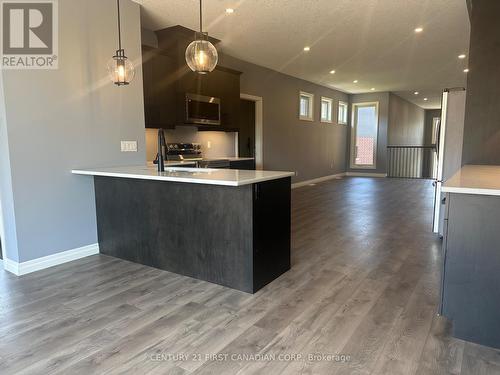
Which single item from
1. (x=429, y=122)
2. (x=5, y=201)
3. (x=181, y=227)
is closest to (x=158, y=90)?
(x=5, y=201)

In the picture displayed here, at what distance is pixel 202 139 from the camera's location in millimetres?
6008

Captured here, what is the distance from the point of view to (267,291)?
2.63m

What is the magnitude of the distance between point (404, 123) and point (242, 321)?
1298cm

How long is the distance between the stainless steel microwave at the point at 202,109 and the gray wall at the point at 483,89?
11.5 ft

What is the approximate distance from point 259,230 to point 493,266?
148 centimetres

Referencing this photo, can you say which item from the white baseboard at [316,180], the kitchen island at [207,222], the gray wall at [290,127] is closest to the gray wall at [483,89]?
the kitchen island at [207,222]

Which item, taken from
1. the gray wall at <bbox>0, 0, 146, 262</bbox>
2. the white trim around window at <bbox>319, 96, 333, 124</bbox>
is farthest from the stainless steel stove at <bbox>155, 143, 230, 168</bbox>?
the white trim around window at <bbox>319, 96, 333, 124</bbox>

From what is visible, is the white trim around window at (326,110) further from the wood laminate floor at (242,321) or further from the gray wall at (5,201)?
the gray wall at (5,201)

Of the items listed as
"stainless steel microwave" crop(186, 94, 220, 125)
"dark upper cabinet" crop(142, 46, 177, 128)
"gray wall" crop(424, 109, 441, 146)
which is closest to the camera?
"dark upper cabinet" crop(142, 46, 177, 128)

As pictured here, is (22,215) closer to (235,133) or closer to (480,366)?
(480,366)

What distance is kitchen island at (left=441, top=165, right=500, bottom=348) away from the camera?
1.83 m

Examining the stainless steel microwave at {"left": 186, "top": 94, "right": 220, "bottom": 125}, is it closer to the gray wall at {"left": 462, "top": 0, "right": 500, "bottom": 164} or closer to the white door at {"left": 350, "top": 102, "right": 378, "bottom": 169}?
the gray wall at {"left": 462, "top": 0, "right": 500, "bottom": 164}

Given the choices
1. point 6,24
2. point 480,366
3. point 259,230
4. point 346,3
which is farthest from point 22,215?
point 346,3

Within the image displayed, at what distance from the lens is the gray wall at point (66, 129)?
118 inches
